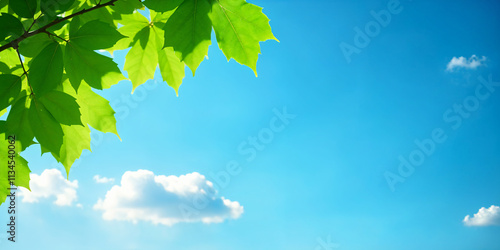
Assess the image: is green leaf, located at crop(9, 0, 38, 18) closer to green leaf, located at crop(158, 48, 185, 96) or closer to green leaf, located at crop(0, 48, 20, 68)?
green leaf, located at crop(0, 48, 20, 68)

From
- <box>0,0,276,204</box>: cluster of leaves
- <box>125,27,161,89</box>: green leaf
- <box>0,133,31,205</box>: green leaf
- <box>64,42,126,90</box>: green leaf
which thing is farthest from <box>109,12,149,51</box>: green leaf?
<box>0,133,31,205</box>: green leaf

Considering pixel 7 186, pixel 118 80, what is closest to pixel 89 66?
pixel 118 80

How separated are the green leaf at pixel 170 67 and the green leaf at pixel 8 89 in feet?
1.52

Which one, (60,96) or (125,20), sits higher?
(125,20)

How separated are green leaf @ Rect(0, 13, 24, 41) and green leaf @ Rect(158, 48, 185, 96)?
445 millimetres

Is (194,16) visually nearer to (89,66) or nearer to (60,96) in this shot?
(89,66)

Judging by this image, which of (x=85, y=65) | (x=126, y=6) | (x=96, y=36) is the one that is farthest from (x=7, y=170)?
(x=126, y=6)

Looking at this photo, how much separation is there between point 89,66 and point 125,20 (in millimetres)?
313

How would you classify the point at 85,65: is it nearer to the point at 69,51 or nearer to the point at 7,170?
the point at 69,51

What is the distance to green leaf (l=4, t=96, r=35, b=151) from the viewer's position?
41.4 inches

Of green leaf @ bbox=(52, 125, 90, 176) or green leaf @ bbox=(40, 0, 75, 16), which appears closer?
green leaf @ bbox=(40, 0, 75, 16)

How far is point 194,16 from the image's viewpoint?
101 cm

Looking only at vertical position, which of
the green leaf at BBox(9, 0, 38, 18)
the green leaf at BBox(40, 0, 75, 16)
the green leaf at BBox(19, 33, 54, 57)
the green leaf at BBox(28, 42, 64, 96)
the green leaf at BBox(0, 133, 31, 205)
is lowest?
the green leaf at BBox(0, 133, 31, 205)

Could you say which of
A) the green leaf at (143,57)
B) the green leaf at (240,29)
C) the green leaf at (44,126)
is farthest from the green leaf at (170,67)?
the green leaf at (44,126)
